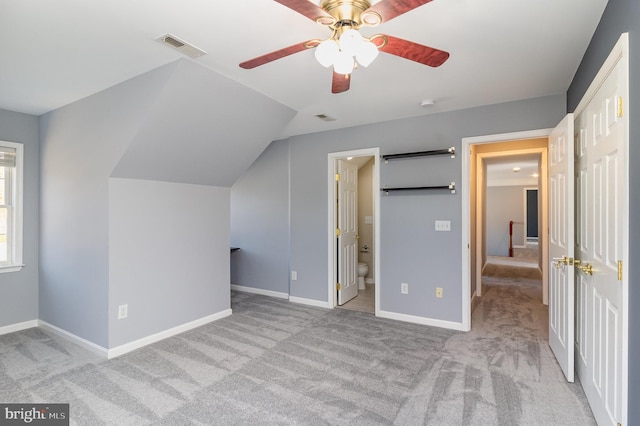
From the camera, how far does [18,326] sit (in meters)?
3.62

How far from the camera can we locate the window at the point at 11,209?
361 centimetres

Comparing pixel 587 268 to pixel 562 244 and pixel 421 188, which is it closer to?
pixel 562 244

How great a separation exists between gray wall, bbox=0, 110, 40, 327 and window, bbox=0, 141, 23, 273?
2.0 inches

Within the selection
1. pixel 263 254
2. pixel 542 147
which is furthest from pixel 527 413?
pixel 542 147

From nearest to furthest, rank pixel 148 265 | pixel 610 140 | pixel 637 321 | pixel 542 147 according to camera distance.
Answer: pixel 637 321 → pixel 610 140 → pixel 148 265 → pixel 542 147

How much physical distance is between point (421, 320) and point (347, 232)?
5.13 feet

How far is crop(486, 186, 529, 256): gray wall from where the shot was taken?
32.6 ft

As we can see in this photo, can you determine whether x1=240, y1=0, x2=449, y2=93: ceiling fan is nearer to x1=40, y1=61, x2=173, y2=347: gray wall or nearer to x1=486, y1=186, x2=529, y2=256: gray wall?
x1=40, y1=61, x2=173, y2=347: gray wall

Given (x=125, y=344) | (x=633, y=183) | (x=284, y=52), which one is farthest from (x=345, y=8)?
(x=125, y=344)

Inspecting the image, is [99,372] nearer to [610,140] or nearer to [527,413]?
[527,413]

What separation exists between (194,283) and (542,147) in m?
5.14

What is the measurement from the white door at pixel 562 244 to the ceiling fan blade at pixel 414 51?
4.69 feet

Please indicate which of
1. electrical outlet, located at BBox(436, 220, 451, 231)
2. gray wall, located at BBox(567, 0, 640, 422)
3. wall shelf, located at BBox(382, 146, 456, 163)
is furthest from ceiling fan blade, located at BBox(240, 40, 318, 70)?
electrical outlet, located at BBox(436, 220, 451, 231)

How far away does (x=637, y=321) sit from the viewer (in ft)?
4.53
